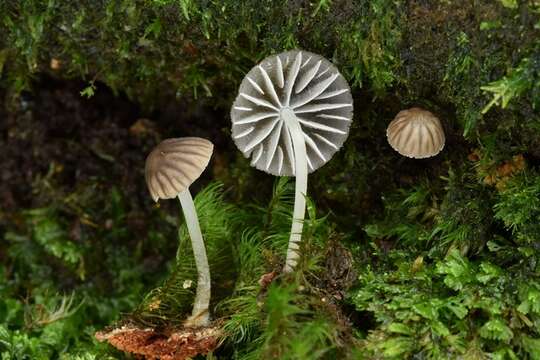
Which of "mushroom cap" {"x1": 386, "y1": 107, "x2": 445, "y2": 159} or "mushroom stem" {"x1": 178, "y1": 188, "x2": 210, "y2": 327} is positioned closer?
"mushroom cap" {"x1": 386, "y1": 107, "x2": 445, "y2": 159}

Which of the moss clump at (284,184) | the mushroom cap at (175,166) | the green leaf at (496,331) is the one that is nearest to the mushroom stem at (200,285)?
the moss clump at (284,184)

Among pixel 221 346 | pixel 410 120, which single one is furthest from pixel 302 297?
pixel 410 120

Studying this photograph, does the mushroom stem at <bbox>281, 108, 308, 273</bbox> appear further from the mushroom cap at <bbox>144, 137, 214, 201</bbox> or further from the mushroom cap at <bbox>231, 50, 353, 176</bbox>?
the mushroom cap at <bbox>144, 137, 214, 201</bbox>

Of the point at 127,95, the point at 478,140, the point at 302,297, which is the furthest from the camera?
the point at 127,95

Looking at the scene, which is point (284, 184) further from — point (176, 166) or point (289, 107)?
point (176, 166)

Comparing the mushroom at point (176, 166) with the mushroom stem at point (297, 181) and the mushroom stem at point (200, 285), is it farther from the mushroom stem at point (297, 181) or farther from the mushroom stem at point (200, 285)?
the mushroom stem at point (297, 181)

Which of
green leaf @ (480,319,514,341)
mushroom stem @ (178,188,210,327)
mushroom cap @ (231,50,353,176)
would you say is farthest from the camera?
mushroom stem @ (178,188,210,327)

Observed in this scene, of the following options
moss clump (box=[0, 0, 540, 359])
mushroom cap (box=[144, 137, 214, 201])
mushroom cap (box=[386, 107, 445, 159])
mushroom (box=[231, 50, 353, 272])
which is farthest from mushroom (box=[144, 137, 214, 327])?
mushroom cap (box=[386, 107, 445, 159])

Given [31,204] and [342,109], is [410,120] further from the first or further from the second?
[31,204]
